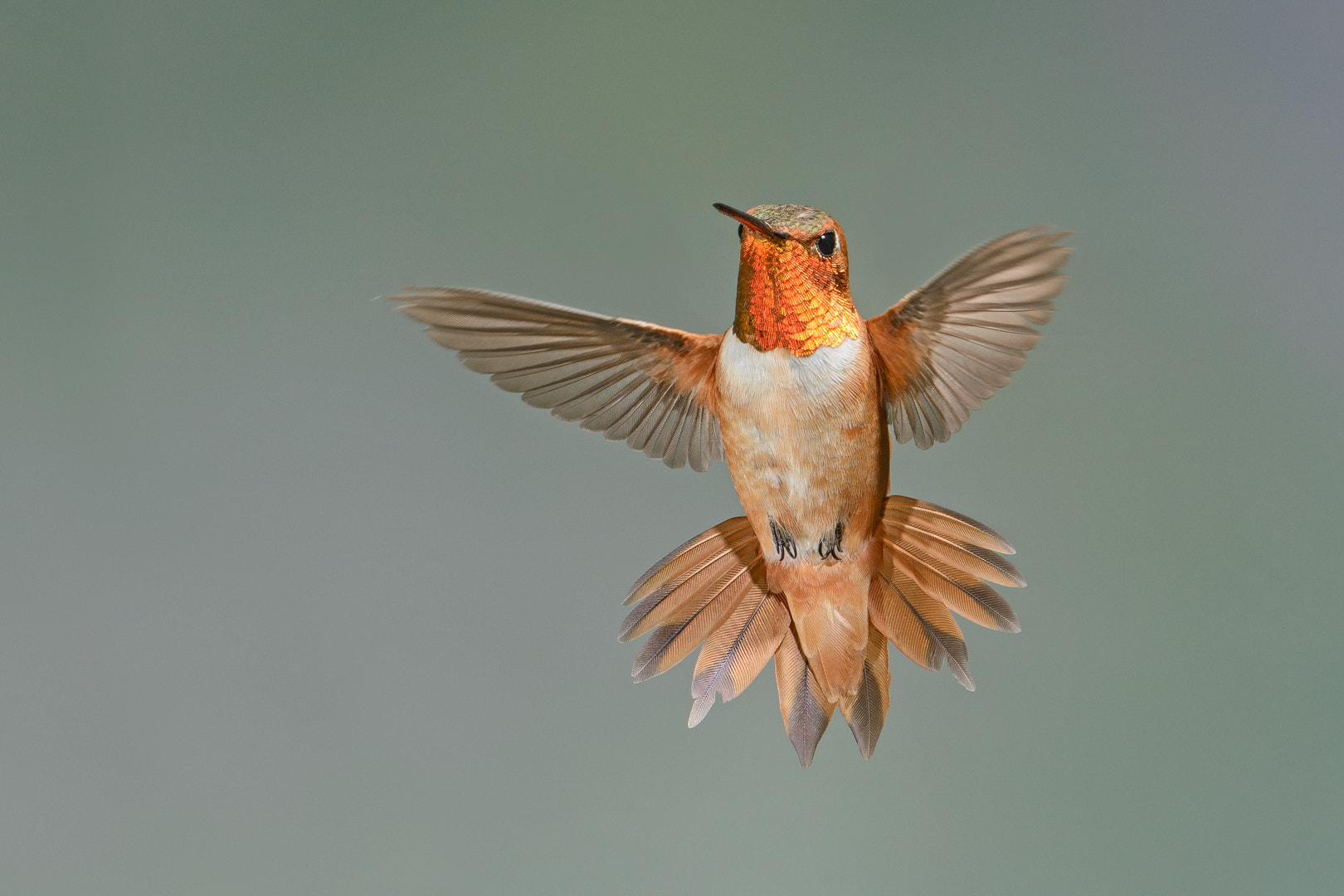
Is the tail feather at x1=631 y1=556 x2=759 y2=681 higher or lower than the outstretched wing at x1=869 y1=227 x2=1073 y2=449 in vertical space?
lower

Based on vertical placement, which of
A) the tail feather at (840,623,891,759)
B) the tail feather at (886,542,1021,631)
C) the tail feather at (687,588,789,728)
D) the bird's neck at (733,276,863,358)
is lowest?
the tail feather at (840,623,891,759)

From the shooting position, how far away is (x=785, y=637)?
921mm

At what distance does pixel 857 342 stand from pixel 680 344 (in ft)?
0.45

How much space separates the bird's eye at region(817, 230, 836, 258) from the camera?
2.43 ft

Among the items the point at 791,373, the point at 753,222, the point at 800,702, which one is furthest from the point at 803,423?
the point at 800,702

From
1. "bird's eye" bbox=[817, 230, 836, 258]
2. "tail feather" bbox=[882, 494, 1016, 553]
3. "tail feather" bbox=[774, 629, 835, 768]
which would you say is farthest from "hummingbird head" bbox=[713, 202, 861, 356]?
"tail feather" bbox=[774, 629, 835, 768]

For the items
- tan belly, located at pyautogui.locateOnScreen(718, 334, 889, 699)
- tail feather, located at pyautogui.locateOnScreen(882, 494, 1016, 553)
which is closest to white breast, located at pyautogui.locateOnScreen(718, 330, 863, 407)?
tan belly, located at pyautogui.locateOnScreen(718, 334, 889, 699)

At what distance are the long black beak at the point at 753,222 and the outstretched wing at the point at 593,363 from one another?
127 millimetres

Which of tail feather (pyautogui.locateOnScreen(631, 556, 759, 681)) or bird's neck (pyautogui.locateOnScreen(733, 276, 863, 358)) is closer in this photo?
bird's neck (pyautogui.locateOnScreen(733, 276, 863, 358))

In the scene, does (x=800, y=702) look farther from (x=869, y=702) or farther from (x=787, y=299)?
(x=787, y=299)

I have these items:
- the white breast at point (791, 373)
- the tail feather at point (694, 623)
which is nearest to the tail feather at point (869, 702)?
the tail feather at point (694, 623)

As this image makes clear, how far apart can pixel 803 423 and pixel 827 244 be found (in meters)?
0.13

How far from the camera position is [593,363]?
851mm

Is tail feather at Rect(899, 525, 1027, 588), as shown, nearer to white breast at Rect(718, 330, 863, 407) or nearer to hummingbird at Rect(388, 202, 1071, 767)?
hummingbird at Rect(388, 202, 1071, 767)
